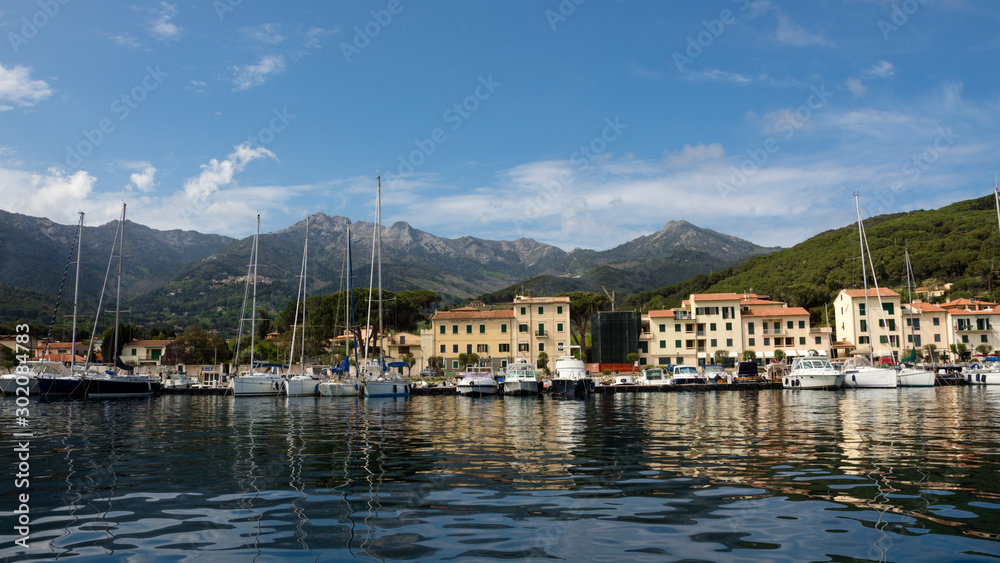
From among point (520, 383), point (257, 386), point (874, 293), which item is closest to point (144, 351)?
point (257, 386)

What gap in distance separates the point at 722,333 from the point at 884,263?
5256 cm

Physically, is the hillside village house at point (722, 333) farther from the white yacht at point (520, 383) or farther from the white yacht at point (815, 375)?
the white yacht at point (520, 383)

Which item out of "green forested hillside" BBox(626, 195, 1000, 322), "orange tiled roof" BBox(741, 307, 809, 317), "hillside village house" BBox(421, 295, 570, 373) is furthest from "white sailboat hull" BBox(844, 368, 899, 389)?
"hillside village house" BBox(421, 295, 570, 373)

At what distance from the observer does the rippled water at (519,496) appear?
6816mm

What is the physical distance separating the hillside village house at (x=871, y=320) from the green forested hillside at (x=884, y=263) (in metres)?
5.58

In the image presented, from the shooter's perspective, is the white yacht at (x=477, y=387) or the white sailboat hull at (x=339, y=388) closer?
the white sailboat hull at (x=339, y=388)

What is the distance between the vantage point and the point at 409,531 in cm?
755

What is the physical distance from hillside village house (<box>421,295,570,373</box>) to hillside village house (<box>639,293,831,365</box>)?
12160mm

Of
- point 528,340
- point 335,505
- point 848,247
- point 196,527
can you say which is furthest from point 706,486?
point 848,247

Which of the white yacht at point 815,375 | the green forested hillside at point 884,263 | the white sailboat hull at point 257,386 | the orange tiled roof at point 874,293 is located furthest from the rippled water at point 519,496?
the green forested hillside at point 884,263

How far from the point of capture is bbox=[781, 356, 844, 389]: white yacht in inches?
1959

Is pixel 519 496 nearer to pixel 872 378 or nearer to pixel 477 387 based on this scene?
pixel 477 387

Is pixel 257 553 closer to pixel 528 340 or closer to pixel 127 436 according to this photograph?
pixel 127 436

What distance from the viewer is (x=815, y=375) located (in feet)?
165
